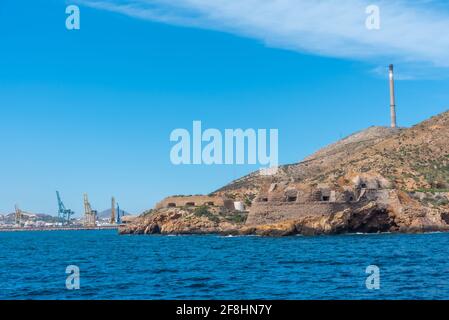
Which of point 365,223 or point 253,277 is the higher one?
point 365,223

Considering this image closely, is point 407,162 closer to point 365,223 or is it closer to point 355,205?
point 365,223

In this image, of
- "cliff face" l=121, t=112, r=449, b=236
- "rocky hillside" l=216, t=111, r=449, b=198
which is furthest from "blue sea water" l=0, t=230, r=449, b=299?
"rocky hillside" l=216, t=111, r=449, b=198

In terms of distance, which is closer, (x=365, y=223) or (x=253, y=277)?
(x=253, y=277)

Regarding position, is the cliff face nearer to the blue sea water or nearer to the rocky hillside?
the rocky hillside

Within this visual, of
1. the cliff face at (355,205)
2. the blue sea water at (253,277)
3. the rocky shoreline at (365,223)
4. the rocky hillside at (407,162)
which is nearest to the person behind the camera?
the blue sea water at (253,277)

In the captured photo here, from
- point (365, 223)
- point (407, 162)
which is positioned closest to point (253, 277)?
point (365, 223)

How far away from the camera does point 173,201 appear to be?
17725 centimetres

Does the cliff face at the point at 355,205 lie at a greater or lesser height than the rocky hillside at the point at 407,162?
lesser

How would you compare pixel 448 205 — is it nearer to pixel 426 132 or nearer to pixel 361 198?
pixel 361 198

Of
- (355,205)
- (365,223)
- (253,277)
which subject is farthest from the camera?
(365,223)

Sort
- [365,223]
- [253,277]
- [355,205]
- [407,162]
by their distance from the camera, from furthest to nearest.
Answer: [407,162], [365,223], [355,205], [253,277]

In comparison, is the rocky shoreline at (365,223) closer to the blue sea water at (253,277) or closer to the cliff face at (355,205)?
the cliff face at (355,205)

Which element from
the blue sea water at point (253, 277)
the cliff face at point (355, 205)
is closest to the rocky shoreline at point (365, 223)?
the cliff face at point (355, 205)

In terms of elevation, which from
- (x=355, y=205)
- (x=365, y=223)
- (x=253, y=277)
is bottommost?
(x=253, y=277)
